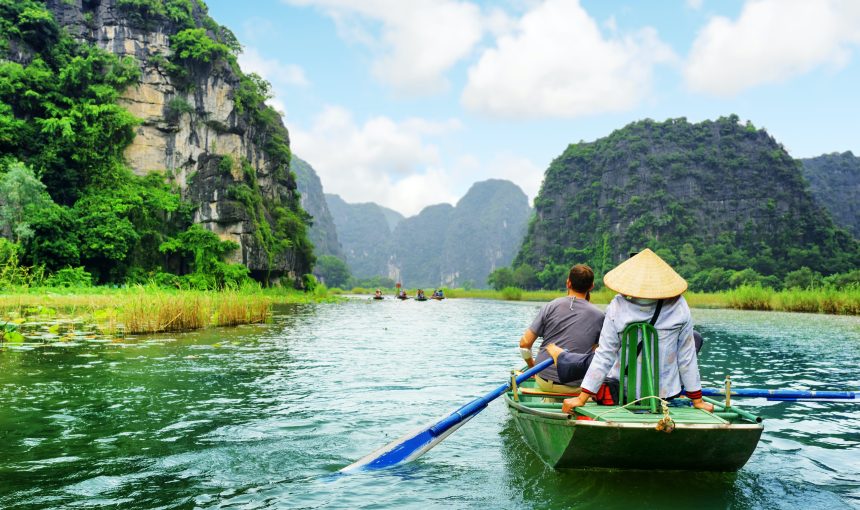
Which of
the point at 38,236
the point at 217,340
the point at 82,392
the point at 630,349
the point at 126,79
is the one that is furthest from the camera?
the point at 126,79

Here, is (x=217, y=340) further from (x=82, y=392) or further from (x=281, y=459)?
(x=281, y=459)

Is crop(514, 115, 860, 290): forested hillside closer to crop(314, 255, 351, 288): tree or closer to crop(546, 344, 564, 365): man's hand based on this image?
crop(314, 255, 351, 288): tree

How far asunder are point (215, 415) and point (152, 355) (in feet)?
15.2

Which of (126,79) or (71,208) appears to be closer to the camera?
(71,208)

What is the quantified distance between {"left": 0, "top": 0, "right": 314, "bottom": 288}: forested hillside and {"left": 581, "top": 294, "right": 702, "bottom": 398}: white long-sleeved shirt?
98.5 ft

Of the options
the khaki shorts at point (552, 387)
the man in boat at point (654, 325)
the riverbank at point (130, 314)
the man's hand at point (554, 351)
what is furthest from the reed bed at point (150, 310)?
the man in boat at point (654, 325)

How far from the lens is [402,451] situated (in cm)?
442

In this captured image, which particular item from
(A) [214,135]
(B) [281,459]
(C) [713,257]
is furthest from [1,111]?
(C) [713,257]

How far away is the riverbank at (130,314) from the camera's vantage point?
12.5 metres

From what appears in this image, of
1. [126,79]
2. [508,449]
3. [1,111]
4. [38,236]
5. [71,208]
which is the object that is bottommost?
[508,449]

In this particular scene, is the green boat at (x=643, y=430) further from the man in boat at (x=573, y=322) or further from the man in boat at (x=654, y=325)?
the man in boat at (x=573, y=322)

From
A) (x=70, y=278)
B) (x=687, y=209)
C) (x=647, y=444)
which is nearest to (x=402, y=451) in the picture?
(x=647, y=444)

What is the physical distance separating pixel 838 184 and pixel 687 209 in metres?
37.3

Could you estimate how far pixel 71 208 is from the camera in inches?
1231
